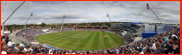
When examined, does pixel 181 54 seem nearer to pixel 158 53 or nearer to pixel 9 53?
pixel 158 53

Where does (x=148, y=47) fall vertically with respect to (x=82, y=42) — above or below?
above

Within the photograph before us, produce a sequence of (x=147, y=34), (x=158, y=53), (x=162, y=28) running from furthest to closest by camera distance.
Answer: (x=162, y=28) < (x=147, y=34) < (x=158, y=53)

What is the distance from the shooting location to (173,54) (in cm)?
457

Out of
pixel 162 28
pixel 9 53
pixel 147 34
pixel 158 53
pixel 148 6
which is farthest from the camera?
pixel 162 28

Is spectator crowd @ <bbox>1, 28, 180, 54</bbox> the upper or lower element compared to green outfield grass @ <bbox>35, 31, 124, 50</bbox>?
upper

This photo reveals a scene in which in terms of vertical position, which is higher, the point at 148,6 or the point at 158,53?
the point at 148,6

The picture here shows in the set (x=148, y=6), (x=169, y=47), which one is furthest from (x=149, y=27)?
(x=169, y=47)

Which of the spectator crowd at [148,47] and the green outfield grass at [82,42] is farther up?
the spectator crowd at [148,47]


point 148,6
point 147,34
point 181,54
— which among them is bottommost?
point 147,34

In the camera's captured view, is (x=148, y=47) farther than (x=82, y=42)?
No

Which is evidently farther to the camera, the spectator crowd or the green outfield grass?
the green outfield grass

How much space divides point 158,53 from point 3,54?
8.25 meters

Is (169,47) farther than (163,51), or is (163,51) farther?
(169,47)

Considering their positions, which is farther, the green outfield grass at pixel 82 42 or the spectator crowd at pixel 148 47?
the green outfield grass at pixel 82 42
